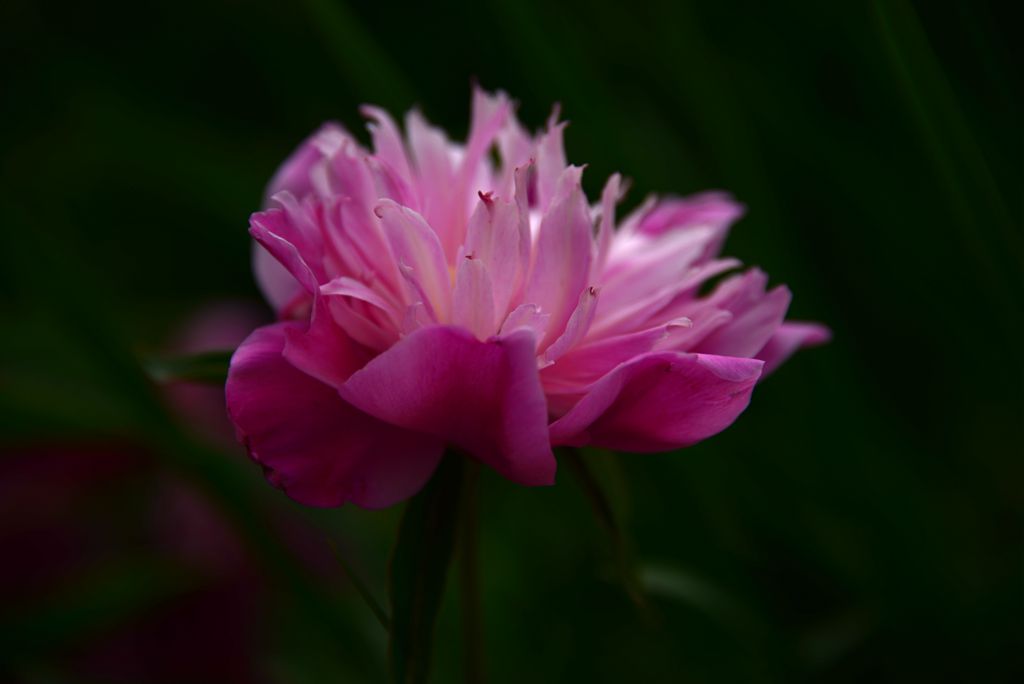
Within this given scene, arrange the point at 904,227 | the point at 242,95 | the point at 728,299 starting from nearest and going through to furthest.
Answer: the point at 728,299
the point at 904,227
the point at 242,95

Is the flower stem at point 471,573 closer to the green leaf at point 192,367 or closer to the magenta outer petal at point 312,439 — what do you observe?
the magenta outer petal at point 312,439

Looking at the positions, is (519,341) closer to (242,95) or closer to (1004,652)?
(1004,652)

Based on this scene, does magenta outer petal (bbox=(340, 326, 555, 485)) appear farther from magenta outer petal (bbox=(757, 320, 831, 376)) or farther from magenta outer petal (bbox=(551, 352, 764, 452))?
magenta outer petal (bbox=(757, 320, 831, 376))

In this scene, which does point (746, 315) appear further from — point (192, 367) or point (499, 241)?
point (192, 367)

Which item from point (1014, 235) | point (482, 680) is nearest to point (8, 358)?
point (482, 680)

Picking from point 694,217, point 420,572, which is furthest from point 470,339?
point 694,217

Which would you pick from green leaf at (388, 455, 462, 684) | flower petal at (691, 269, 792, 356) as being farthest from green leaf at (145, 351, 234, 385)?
flower petal at (691, 269, 792, 356)

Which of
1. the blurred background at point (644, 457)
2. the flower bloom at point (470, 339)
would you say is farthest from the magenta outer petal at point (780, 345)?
the blurred background at point (644, 457)
